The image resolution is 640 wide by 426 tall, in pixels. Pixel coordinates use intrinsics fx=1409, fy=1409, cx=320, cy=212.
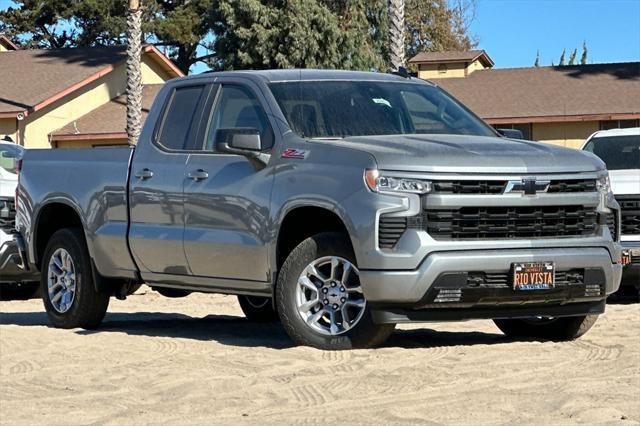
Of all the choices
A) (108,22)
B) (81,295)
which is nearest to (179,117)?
(81,295)

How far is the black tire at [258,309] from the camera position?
487 inches

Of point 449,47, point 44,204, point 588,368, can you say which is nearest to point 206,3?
point 449,47

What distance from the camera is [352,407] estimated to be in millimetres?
7266

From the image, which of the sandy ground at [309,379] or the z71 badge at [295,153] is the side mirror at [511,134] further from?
the z71 badge at [295,153]

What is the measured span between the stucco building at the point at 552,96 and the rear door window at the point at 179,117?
29.3m

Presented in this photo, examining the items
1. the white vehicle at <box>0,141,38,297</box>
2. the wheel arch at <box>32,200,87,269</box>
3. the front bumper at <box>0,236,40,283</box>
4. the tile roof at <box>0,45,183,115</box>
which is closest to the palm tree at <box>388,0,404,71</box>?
the tile roof at <box>0,45,183,115</box>

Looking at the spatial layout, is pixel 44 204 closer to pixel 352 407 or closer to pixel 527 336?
pixel 527 336

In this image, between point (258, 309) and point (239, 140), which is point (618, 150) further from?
point (239, 140)

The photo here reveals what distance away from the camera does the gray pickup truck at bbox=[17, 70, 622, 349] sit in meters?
8.97

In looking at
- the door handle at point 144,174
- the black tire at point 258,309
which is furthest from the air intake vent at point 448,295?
the black tire at point 258,309

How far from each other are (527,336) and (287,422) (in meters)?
4.17

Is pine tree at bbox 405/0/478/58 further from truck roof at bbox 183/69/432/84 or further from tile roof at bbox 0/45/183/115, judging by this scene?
truck roof at bbox 183/69/432/84

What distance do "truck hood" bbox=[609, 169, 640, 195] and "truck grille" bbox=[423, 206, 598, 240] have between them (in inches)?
210

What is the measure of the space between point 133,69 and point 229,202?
90.2 feet
